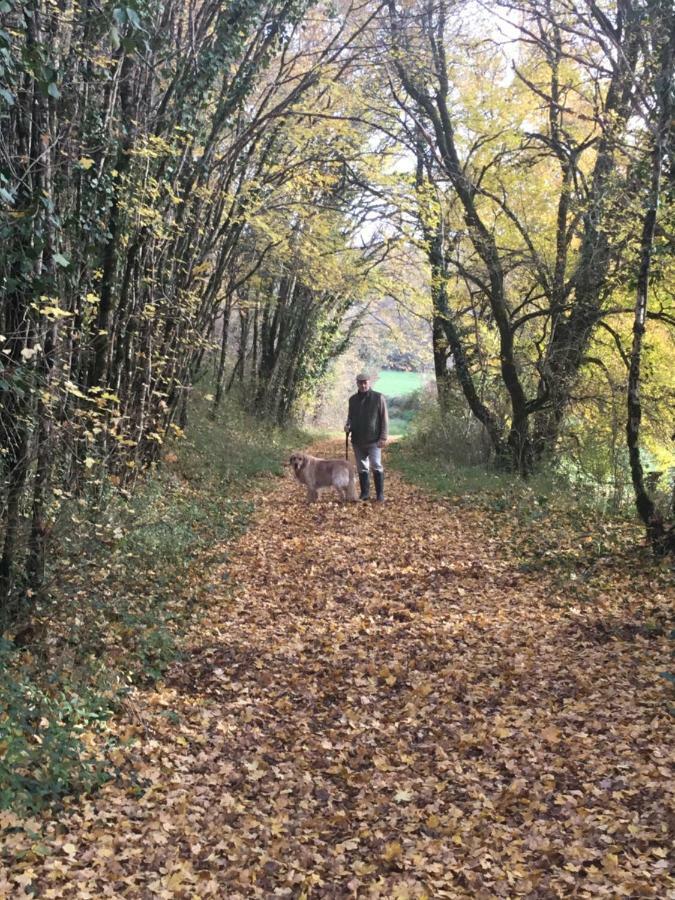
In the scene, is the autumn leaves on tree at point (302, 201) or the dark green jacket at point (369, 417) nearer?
the autumn leaves on tree at point (302, 201)

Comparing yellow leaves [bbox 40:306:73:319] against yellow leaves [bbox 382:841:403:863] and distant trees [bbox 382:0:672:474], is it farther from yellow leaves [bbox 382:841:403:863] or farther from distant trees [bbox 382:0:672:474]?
distant trees [bbox 382:0:672:474]

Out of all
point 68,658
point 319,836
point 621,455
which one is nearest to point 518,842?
point 319,836

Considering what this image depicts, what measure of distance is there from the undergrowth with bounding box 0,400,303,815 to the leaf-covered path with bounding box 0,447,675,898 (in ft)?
0.78

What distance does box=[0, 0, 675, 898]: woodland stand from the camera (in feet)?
Result: 11.8

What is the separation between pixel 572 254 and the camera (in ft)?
43.2

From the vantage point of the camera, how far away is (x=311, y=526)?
9.94 meters

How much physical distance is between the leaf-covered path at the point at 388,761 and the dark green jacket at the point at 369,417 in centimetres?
415

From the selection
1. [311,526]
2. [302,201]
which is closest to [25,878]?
[311,526]

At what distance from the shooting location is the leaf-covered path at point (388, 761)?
3.28m

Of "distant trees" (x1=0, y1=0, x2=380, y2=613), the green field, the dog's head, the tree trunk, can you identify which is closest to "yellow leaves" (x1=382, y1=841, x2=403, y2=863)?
"distant trees" (x1=0, y1=0, x2=380, y2=613)

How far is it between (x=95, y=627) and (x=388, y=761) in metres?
2.52

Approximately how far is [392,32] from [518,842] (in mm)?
11415

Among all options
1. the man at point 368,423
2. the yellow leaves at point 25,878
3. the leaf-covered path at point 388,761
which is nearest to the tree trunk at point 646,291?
the leaf-covered path at point 388,761

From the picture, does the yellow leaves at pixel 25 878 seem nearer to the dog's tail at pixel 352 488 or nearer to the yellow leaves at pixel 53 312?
the yellow leaves at pixel 53 312
